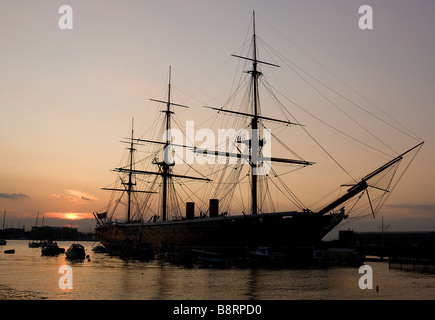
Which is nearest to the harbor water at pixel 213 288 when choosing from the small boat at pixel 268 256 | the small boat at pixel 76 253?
the small boat at pixel 268 256

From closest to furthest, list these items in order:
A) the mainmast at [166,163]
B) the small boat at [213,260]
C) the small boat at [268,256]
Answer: the small boat at [268,256] < the small boat at [213,260] < the mainmast at [166,163]

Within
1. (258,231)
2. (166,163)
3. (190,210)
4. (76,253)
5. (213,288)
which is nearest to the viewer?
(213,288)

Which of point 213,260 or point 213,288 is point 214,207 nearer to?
point 213,260

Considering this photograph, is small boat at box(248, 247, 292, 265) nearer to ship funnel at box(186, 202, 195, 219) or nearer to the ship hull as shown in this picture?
the ship hull

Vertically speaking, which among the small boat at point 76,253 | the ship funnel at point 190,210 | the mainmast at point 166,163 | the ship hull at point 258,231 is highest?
the mainmast at point 166,163

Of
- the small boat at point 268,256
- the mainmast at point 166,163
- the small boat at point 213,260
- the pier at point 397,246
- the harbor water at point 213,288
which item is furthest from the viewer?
A: the mainmast at point 166,163

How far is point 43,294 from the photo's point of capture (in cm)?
3167

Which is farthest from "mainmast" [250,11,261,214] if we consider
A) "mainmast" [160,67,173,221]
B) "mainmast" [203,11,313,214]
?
"mainmast" [160,67,173,221]

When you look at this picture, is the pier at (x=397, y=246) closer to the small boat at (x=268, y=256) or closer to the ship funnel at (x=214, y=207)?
the small boat at (x=268, y=256)

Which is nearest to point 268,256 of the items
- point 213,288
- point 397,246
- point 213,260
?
point 213,260

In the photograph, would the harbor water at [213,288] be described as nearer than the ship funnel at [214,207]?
Yes

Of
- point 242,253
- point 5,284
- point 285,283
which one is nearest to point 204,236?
point 242,253

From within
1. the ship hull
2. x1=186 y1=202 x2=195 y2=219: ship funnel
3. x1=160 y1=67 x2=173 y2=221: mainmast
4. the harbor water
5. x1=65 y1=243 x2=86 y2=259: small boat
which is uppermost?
x1=160 y1=67 x2=173 y2=221: mainmast

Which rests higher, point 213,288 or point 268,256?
point 268,256
